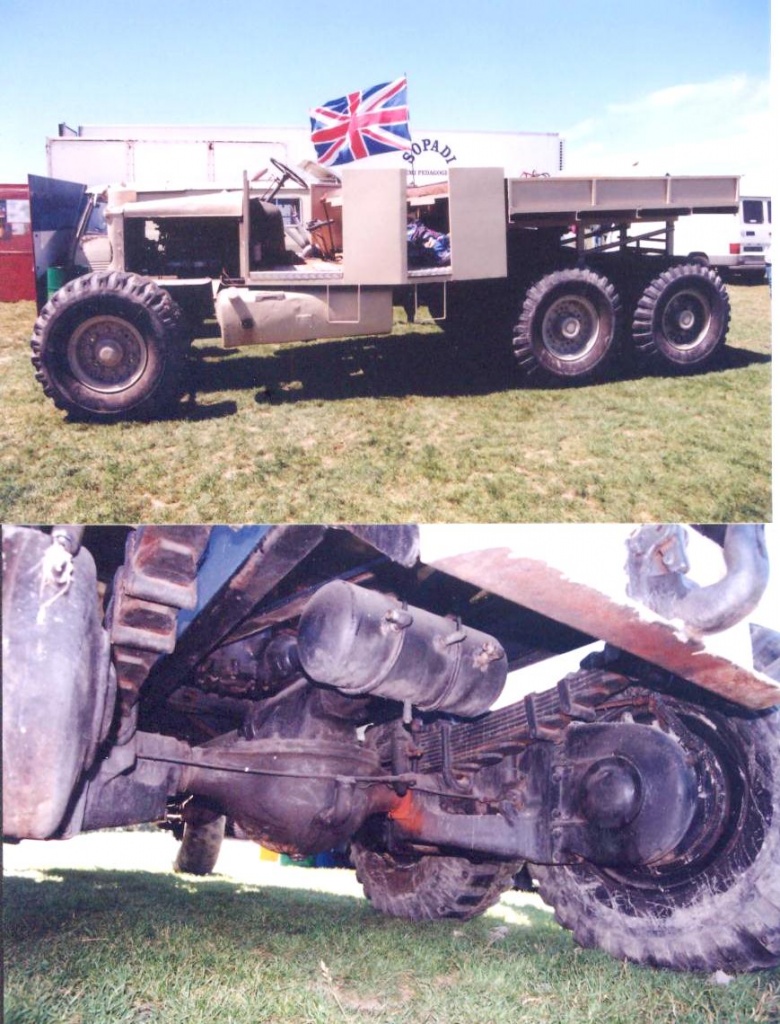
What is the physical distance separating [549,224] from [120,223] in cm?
241

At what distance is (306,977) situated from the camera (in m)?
1.56

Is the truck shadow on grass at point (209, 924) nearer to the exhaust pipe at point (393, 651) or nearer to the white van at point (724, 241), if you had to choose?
the exhaust pipe at point (393, 651)

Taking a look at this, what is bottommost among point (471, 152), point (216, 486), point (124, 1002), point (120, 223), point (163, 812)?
point (124, 1002)

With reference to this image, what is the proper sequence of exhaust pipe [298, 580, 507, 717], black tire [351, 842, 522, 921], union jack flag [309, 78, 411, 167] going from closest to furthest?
exhaust pipe [298, 580, 507, 717] < black tire [351, 842, 522, 921] < union jack flag [309, 78, 411, 167]

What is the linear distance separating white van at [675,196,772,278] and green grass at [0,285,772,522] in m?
1.21

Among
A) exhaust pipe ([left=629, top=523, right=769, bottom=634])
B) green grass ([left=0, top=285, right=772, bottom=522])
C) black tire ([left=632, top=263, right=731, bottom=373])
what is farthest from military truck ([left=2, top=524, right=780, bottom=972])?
black tire ([left=632, top=263, right=731, bottom=373])

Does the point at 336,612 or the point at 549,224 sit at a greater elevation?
the point at 549,224

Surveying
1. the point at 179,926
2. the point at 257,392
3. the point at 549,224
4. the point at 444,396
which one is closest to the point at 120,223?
the point at 257,392

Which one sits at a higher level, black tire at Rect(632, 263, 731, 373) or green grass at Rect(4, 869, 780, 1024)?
black tire at Rect(632, 263, 731, 373)

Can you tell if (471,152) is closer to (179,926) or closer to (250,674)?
(250,674)

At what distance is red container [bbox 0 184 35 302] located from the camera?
164 inches

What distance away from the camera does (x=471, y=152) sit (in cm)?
553

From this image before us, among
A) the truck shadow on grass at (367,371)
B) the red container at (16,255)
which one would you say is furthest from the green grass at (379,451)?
the red container at (16,255)

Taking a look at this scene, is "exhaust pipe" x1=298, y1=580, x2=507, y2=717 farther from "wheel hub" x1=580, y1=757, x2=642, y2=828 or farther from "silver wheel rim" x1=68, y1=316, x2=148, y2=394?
"silver wheel rim" x1=68, y1=316, x2=148, y2=394
